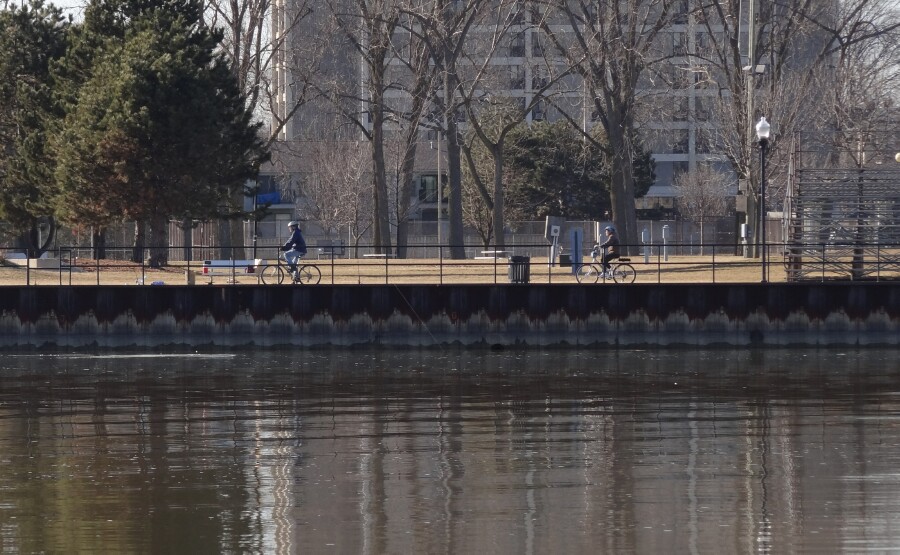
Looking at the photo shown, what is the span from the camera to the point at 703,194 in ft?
324

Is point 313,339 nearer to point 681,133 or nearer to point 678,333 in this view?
point 678,333

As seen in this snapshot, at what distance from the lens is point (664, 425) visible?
2405cm

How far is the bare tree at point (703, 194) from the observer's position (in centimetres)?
9844

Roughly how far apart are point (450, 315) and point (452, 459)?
18828 millimetres

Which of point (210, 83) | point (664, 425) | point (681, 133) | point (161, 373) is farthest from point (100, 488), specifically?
point (681, 133)

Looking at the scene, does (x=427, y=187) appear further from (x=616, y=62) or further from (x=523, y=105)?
(x=616, y=62)

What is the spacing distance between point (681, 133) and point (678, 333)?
85375 millimetres

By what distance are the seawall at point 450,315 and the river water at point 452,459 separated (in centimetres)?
503

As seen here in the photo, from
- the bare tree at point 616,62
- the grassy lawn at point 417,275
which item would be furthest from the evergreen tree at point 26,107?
the bare tree at point 616,62

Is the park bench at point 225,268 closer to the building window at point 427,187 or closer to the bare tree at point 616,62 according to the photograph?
the bare tree at point 616,62

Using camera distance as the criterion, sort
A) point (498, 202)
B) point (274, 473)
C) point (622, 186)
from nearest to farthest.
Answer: point (274, 473) → point (622, 186) → point (498, 202)

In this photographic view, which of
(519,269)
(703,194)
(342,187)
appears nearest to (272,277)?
(519,269)

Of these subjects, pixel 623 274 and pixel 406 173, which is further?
pixel 406 173

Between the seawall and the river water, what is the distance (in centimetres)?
503
